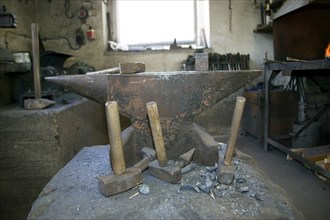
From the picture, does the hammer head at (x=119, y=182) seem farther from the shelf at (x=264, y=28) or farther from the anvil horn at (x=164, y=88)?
the shelf at (x=264, y=28)

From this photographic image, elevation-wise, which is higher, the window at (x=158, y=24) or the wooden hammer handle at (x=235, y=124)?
the window at (x=158, y=24)

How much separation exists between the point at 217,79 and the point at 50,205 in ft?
2.83

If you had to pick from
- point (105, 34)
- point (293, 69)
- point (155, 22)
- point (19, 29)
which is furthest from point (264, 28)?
point (19, 29)

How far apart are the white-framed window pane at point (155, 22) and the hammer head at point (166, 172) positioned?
325 centimetres

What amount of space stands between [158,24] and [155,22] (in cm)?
6

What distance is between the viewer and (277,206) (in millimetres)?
908

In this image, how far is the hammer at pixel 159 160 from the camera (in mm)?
1049

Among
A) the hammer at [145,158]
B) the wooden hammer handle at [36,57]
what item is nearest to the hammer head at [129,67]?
the hammer at [145,158]

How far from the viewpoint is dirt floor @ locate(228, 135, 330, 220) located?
1.87 metres

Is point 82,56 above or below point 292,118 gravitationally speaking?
above

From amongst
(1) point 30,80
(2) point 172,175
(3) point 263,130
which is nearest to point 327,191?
(3) point 263,130

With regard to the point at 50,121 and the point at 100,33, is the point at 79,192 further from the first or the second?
the point at 100,33

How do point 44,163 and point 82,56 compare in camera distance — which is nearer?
point 44,163

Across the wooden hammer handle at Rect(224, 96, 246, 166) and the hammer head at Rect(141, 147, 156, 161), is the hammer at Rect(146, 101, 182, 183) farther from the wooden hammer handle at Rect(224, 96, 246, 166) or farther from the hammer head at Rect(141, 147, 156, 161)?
the wooden hammer handle at Rect(224, 96, 246, 166)
